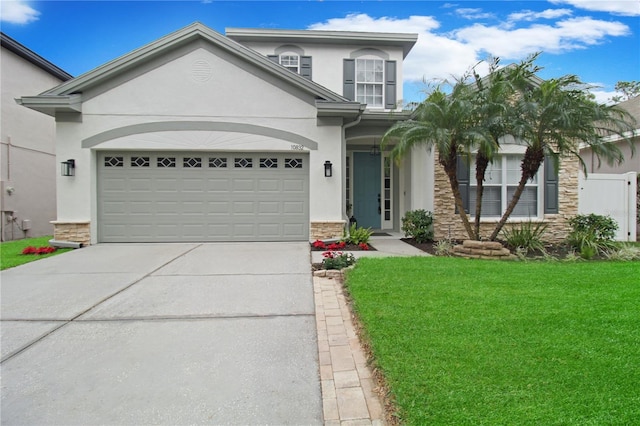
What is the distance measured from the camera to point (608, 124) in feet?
25.9

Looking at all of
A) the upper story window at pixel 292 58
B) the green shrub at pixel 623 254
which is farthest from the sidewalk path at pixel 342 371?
the upper story window at pixel 292 58

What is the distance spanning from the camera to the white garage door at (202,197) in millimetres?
9602

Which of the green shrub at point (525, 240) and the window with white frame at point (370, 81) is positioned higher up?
the window with white frame at point (370, 81)

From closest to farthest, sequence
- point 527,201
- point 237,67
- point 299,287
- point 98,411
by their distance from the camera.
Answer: point 98,411
point 299,287
point 237,67
point 527,201

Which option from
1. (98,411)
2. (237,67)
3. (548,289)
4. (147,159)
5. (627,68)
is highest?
(627,68)

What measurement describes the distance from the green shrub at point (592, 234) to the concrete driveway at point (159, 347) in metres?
6.82

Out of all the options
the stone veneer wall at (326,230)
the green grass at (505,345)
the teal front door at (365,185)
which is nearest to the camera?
the green grass at (505,345)

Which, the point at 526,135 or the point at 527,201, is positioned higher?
the point at 526,135

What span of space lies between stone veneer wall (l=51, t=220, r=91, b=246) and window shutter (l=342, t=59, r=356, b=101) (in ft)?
30.5

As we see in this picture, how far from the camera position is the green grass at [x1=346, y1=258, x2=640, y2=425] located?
2.32m

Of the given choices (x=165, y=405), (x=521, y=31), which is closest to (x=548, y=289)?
(x=165, y=405)

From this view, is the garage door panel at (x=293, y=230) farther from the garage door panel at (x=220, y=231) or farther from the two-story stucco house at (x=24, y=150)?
the two-story stucco house at (x=24, y=150)

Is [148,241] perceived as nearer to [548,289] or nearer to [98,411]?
[98,411]

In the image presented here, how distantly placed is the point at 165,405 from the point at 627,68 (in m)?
17.8
